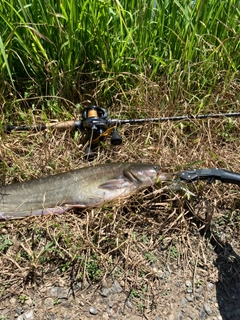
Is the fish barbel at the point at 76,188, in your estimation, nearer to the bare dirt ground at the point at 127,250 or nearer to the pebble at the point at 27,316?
the bare dirt ground at the point at 127,250

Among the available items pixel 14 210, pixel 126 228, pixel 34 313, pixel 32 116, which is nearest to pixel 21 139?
pixel 32 116

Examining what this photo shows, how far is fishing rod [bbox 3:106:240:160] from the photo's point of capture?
3.22m

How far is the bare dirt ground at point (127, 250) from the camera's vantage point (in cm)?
251

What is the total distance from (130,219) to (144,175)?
0.35 metres

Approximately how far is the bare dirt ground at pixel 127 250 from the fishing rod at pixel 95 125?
0.10m

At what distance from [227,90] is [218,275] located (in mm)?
1818

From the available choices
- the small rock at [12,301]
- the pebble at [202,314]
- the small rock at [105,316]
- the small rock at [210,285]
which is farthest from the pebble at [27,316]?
the small rock at [210,285]

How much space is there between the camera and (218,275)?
8.87 feet

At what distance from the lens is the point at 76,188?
2.92m

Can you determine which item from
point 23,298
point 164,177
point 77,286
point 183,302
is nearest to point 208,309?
point 183,302

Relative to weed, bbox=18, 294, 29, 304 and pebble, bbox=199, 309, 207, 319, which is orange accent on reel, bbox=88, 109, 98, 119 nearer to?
weed, bbox=18, 294, 29, 304

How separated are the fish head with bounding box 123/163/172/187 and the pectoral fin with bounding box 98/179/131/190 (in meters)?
0.05

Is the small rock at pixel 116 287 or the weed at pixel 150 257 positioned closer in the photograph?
the small rock at pixel 116 287

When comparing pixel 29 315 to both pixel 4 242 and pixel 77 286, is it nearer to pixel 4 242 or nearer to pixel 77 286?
pixel 77 286
